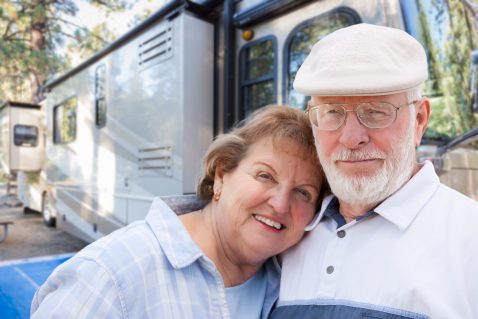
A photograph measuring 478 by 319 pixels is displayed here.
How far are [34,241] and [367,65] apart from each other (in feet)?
25.0

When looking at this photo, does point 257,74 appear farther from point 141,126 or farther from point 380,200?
point 380,200

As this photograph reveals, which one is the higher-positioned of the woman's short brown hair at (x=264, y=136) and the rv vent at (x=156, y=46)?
the rv vent at (x=156, y=46)

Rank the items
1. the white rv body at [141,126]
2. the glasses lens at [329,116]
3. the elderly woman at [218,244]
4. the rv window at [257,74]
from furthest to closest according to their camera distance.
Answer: the white rv body at [141,126], the rv window at [257,74], the glasses lens at [329,116], the elderly woman at [218,244]

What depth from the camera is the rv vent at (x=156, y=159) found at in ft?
11.5

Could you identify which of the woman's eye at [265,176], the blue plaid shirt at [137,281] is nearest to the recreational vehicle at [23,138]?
the blue plaid shirt at [137,281]

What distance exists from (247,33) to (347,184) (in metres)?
2.18

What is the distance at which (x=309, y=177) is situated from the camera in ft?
5.03

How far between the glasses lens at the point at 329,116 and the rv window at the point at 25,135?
29.2 ft

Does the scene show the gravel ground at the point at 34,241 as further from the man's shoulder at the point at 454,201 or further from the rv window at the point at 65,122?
the man's shoulder at the point at 454,201

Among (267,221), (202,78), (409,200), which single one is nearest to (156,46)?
(202,78)

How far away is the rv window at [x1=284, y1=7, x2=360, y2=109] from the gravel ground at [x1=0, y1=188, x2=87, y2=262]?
503 cm

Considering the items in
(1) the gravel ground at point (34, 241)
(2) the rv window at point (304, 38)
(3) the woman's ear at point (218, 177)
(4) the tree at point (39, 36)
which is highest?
(4) the tree at point (39, 36)

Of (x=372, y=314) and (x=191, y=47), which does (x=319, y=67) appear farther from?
(x=191, y=47)

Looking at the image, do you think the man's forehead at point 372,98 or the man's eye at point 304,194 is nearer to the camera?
the man's forehead at point 372,98
